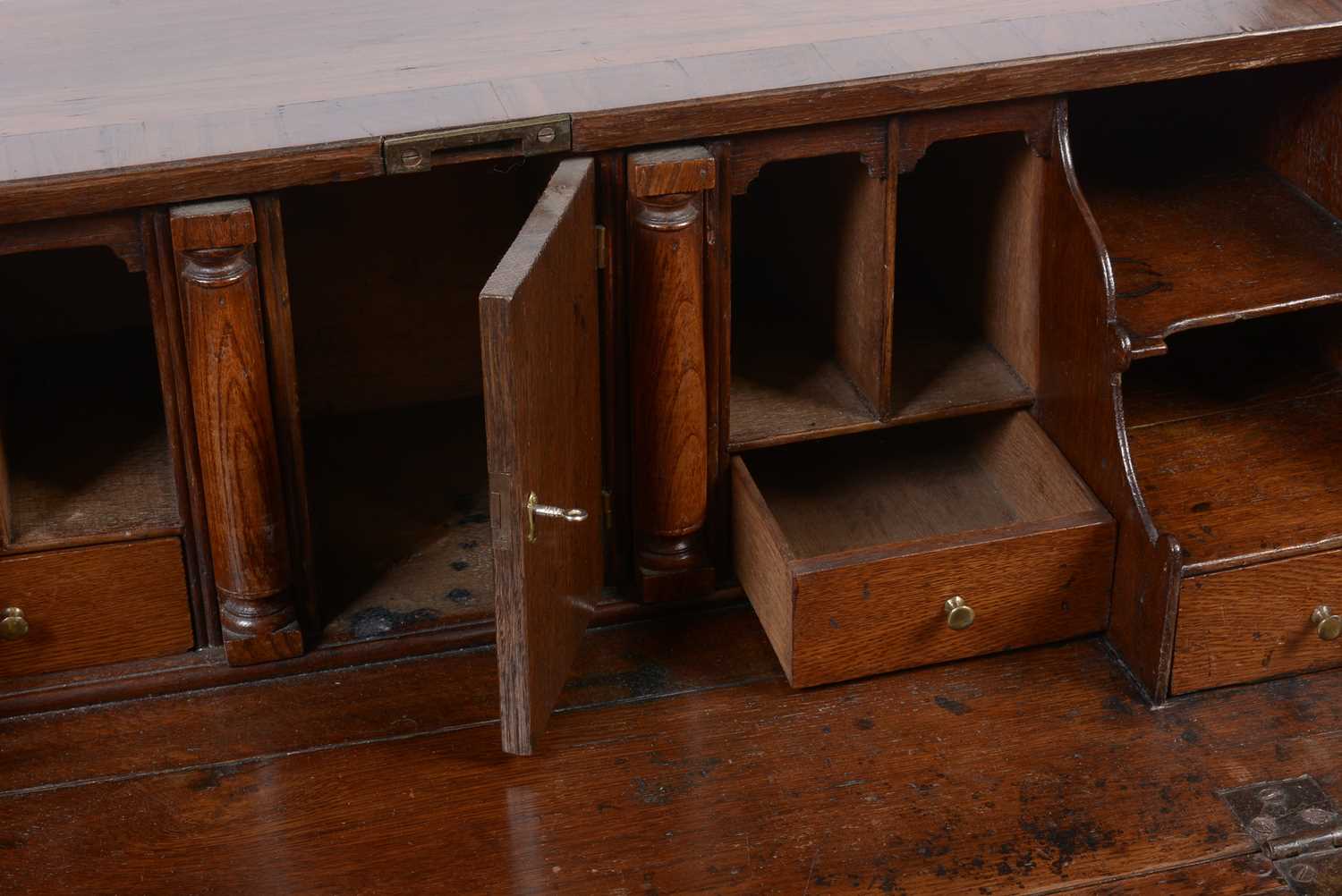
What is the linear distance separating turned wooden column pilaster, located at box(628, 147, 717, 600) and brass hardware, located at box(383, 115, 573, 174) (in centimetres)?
10

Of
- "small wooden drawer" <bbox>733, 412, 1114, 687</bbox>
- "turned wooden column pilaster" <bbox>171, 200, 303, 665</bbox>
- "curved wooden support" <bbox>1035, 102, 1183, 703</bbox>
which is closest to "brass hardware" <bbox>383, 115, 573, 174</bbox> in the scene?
"turned wooden column pilaster" <bbox>171, 200, 303, 665</bbox>

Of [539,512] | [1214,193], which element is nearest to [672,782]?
[539,512]

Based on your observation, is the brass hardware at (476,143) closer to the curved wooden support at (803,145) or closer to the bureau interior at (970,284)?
the curved wooden support at (803,145)

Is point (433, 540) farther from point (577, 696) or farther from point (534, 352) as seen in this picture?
point (534, 352)

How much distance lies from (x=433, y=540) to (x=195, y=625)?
36cm

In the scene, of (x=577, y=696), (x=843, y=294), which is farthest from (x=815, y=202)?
(x=577, y=696)

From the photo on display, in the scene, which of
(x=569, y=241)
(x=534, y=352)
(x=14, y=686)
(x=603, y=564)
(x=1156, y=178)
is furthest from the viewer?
(x=1156, y=178)

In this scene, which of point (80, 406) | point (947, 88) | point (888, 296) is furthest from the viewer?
point (80, 406)

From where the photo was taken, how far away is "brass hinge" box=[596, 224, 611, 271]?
2.10 m

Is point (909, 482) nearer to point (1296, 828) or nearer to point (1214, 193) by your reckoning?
point (1214, 193)

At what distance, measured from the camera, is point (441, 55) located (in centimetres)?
225

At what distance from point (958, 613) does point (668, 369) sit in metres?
0.46

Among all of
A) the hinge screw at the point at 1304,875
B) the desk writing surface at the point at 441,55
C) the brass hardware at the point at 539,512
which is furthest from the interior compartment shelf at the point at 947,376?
the hinge screw at the point at 1304,875

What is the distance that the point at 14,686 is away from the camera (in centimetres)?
219
